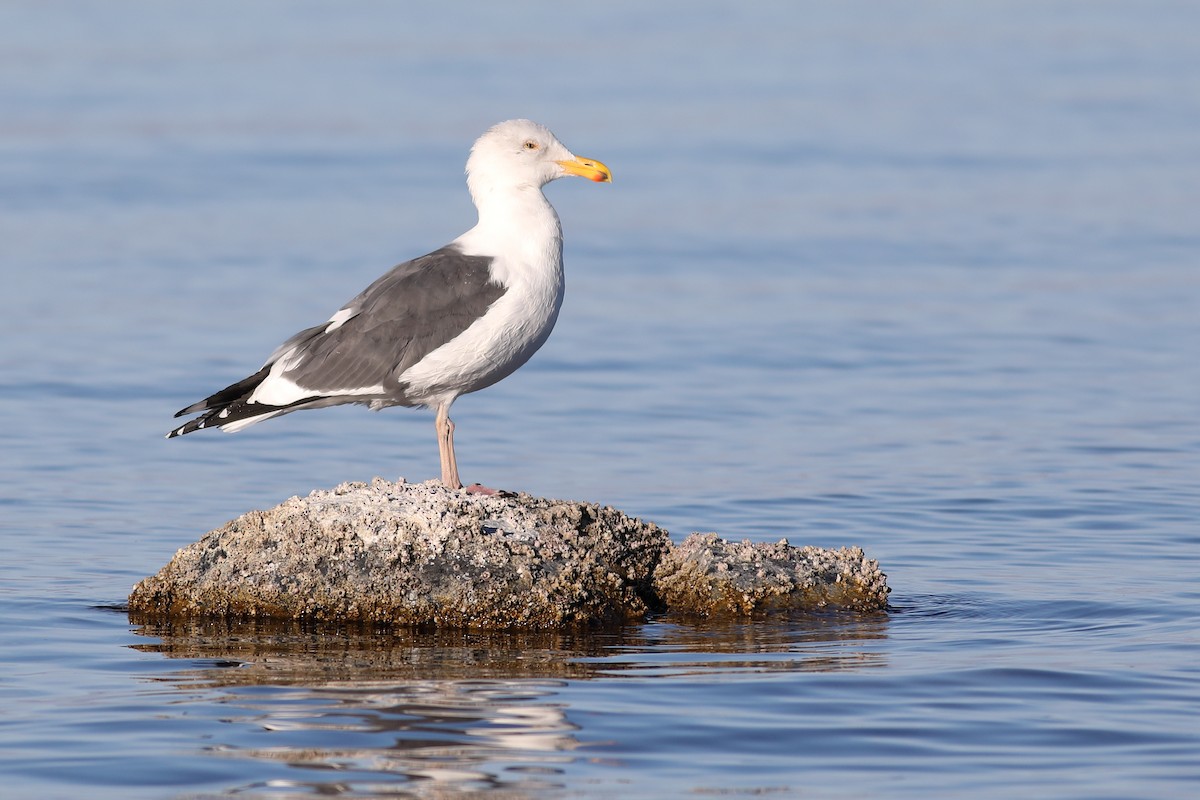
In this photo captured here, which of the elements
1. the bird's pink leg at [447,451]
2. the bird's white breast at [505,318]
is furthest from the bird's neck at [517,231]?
the bird's pink leg at [447,451]

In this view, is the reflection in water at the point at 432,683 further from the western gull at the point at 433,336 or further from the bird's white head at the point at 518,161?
the bird's white head at the point at 518,161

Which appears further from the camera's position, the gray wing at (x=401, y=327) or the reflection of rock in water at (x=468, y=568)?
the gray wing at (x=401, y=327)

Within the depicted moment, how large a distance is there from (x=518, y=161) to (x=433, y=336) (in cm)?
125

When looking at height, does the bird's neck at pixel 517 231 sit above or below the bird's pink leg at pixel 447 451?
above

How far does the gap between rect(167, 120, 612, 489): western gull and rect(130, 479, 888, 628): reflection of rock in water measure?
2.07 ft

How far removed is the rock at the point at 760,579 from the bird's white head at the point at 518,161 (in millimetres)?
2102

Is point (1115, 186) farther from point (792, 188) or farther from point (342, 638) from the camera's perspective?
point (342, 638)

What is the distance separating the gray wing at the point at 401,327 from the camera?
29.9ft

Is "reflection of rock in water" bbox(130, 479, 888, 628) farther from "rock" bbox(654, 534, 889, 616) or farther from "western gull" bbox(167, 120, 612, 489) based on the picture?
"western gull" bbox(167, 120, 612, 489)

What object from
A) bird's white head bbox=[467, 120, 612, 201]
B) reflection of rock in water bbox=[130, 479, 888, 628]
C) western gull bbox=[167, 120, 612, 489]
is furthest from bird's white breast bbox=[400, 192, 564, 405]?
reflection of rock in water bbox=[130, 479, 888, 628]

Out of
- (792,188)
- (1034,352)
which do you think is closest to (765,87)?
(792,188)

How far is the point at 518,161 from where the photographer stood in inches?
388

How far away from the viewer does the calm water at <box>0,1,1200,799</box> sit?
6949 millimetres

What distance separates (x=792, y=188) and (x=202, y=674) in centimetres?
1651
